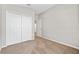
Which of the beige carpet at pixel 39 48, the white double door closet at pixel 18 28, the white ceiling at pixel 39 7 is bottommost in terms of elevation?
the beige carpet at pixel 39 48

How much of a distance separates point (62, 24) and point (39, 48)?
0.68 metres

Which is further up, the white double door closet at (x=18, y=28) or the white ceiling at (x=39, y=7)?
the white ceiling at (x=39, y=7)

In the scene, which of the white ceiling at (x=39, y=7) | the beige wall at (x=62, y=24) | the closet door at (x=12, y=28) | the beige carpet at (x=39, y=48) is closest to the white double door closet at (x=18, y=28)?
the closet door at (x=12, y=28)

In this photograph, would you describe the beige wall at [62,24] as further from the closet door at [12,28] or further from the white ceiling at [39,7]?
the closet door at [12,28]

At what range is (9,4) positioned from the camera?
156 centimetres

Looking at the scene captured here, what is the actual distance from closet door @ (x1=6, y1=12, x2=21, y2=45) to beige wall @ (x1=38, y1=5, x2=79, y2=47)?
0.53 metres

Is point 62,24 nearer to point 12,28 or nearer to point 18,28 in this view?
point 18,28

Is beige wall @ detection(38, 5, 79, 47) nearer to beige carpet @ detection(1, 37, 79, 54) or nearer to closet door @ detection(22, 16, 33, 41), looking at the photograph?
beige carpet @ detection(1, 37, 79, 54)

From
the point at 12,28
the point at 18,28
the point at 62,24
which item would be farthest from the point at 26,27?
the point at 62,24

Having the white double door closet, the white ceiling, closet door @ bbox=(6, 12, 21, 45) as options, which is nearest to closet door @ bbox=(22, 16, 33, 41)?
the white double door closet

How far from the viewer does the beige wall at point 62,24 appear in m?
1.61

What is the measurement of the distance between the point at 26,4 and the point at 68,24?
3.02 ft
